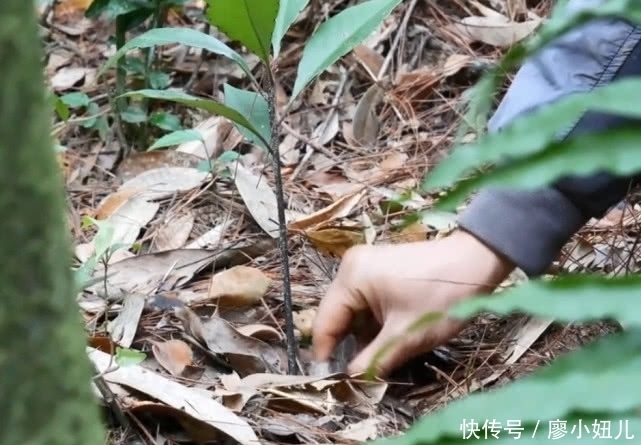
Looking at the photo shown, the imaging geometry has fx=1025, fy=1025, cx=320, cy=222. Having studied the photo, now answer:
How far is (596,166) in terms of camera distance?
1.77 ft

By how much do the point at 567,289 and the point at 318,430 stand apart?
67cm

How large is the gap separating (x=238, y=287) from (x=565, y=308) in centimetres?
97

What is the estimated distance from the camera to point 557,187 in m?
1.23

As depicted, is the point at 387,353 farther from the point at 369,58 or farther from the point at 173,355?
the point at 369,58

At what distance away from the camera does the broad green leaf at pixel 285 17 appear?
1.31 meters

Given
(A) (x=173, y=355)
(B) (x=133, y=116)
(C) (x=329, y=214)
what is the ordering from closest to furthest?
(A) (x=173, y=355), (C) (x=329, y=214), (B) (x=133, y=116)

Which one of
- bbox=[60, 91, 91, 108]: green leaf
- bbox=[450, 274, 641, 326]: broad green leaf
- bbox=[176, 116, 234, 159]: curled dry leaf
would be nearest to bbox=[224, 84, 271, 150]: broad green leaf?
bbox=[176, 116, 234, 159]: curled dry leaf

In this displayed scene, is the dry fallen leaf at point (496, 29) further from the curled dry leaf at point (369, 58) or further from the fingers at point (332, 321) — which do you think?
the fingers at point (332, 321)

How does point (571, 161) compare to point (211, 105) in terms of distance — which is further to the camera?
point (211, 105)

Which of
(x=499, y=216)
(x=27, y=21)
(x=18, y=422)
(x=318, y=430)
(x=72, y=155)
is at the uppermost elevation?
(x=27, y=21)

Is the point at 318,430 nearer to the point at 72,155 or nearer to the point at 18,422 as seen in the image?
the point at 18,422

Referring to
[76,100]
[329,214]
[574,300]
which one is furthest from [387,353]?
[76,100]

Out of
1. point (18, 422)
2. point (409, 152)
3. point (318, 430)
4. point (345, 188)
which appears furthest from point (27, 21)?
point (409, 152)

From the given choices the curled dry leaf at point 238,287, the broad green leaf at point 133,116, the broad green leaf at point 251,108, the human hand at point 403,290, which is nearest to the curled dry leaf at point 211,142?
the broad green leaf at point 133,116
